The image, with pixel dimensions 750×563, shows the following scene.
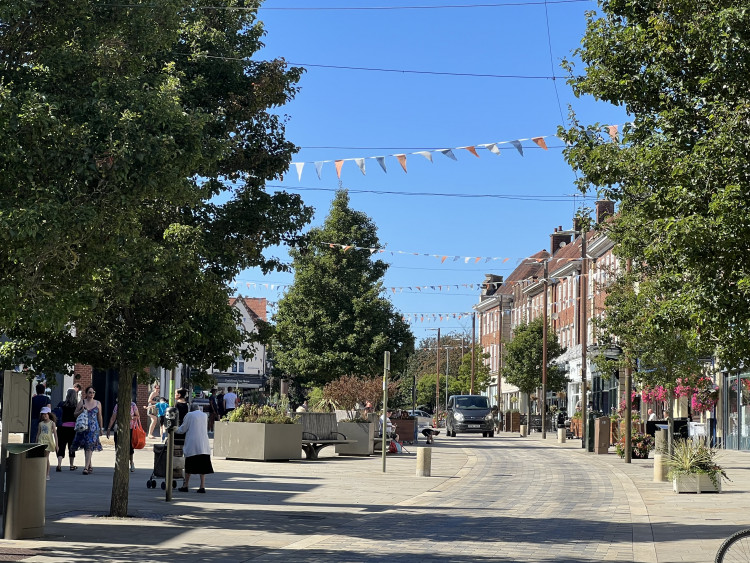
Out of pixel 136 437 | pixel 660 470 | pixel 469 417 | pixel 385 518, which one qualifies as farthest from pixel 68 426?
pixel 469 417

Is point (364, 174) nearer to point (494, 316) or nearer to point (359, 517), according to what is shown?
point (359, 517)

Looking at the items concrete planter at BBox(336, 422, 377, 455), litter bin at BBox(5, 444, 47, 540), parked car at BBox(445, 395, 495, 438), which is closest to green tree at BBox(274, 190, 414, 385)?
parked car at BBox(445, 395, 495, 438)

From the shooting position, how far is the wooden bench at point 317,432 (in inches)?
1142

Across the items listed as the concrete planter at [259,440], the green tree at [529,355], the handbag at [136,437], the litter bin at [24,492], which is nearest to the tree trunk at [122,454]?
the litter bin at [24,492]

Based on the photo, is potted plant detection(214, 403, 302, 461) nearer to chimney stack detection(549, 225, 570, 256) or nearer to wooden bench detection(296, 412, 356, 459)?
wooden bench detection(296, 412, 356, 459)

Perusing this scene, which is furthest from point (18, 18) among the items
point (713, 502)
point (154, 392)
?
point (154, 392)

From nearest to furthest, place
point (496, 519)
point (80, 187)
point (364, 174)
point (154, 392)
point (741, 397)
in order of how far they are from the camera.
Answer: point (80, 187) < point (496, 519) < point (364, 174) < point (154, 392) < point (741, 397)

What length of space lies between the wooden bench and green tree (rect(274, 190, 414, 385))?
17.3m

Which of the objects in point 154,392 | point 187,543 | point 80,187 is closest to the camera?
point 80,187

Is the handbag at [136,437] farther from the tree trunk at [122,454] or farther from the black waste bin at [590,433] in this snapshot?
the black waste bin at [590,433]

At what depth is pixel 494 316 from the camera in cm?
10944

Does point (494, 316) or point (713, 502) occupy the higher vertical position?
point (494, 316)

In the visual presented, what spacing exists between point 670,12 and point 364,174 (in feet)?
28.3

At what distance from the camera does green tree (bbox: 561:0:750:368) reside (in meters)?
12.6
